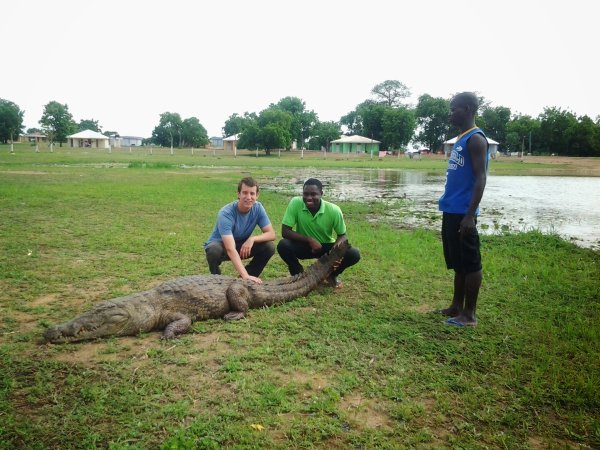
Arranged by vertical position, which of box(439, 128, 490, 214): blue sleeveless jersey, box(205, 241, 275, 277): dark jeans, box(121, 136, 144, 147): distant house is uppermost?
box(121, 136, 144, 147): distant house

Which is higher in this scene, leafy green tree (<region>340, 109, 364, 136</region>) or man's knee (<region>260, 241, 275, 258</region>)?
leafy green tree (<region>340, 109, 364, 136</region>)

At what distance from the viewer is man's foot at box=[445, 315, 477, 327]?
14.4ft

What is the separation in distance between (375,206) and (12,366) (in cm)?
1086

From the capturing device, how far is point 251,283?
476 cm

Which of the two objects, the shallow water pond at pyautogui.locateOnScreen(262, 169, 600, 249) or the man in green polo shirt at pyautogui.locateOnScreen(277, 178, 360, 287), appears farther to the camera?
the shallow water pond at pyautogui.locateOnScreen(262, 169, 600, 249)

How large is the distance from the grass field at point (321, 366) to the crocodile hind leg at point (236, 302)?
0.15 metres

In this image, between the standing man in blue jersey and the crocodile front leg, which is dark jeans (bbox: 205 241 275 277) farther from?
the standing man in blue jersey

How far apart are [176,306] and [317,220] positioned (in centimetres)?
216

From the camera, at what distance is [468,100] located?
175 inches

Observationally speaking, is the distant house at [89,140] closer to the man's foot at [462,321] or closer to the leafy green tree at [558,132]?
the leafy green tree at [558,132]

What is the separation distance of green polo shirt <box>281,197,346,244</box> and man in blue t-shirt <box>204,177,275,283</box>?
0.35m

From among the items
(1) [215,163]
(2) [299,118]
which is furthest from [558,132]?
(1) [215,163]

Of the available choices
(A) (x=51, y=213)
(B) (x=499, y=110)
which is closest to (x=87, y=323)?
(A) (x=51, y=213)

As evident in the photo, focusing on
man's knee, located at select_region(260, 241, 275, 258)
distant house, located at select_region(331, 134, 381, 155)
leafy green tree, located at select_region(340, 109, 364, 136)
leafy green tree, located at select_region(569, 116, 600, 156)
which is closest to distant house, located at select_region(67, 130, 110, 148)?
distant house, located at select_region(331, 134, 381, 155)
